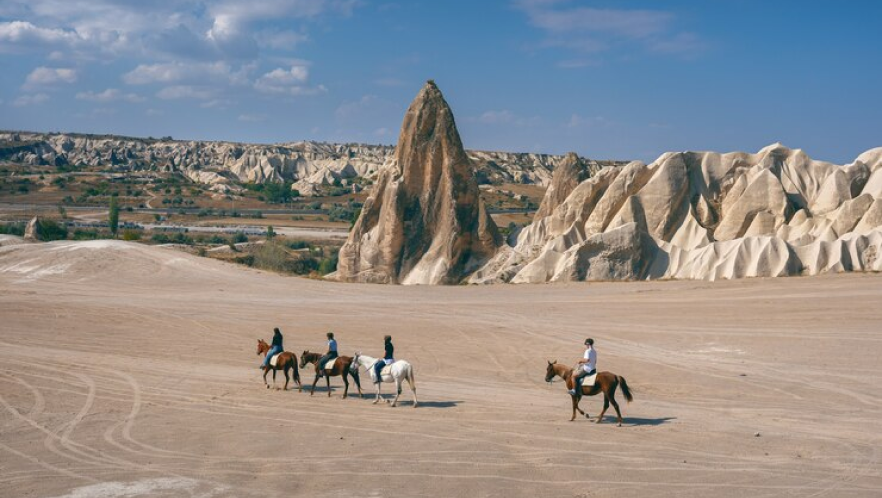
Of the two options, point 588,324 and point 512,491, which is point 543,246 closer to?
point 588,324

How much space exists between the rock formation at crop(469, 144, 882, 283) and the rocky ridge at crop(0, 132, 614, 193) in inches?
4130

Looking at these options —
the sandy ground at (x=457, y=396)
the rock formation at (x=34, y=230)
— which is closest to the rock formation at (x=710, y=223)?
the sandy ground at (x=457, y=396)

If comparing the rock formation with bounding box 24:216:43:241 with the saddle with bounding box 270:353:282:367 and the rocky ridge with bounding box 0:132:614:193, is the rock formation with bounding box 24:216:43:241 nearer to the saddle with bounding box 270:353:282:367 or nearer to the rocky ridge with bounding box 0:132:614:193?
the saddle with bounding box 270:353:282:367

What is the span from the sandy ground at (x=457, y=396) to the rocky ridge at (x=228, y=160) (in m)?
116

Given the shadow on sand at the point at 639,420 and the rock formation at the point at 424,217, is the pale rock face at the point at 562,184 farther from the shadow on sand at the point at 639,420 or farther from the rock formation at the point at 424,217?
the shadow on sand at the point at 639,420

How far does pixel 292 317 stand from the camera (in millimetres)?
30391

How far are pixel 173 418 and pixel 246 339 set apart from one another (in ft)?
34.9

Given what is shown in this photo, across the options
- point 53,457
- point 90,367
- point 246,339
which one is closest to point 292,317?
point 246,339

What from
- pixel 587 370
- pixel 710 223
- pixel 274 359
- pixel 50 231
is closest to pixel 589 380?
pixel 587 370

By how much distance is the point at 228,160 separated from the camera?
7249 inches

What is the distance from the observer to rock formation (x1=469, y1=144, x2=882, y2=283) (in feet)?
119

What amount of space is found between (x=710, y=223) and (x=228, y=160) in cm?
15288

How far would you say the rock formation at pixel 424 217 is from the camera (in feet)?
142

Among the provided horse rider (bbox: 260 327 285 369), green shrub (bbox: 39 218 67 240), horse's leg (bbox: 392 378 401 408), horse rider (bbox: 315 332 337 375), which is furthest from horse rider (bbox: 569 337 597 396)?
green shrub (bbox: 39 218 67 240)
